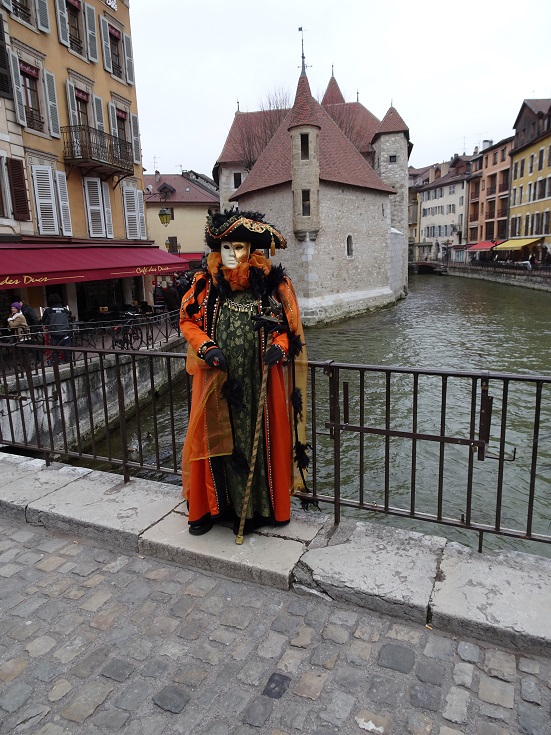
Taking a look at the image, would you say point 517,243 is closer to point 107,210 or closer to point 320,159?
point 320,159

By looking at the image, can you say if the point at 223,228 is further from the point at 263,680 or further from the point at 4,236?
the point at 4,236

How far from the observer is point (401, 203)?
36.2 m

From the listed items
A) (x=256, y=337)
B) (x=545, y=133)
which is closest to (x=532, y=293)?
(x=545, y=133)

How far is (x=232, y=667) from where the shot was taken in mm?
2256

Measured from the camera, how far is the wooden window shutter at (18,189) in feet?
43.4

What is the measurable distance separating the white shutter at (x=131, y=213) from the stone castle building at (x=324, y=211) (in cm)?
729

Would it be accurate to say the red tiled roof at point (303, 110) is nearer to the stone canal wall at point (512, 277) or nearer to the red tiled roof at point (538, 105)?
the stone canal wall at point (512, 277)

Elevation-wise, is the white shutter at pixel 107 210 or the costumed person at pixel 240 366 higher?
the white shutter at pixel 107 210

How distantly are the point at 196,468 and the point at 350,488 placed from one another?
4323 mm

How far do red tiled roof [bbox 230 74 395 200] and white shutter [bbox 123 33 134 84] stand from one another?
6682 millimetres

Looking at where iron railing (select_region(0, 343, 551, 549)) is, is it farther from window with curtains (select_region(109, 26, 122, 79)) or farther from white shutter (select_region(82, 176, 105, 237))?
window with curtains (select_region(109, 26, 122, 79))

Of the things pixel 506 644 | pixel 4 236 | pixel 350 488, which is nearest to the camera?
pixel 506 644

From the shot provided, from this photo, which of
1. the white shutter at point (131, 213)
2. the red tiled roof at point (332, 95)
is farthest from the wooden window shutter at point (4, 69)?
the red tiled roof at point (332, 95)

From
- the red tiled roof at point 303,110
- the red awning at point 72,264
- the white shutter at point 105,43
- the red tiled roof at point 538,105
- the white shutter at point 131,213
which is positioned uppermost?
the red tiled roof at point 538,105
